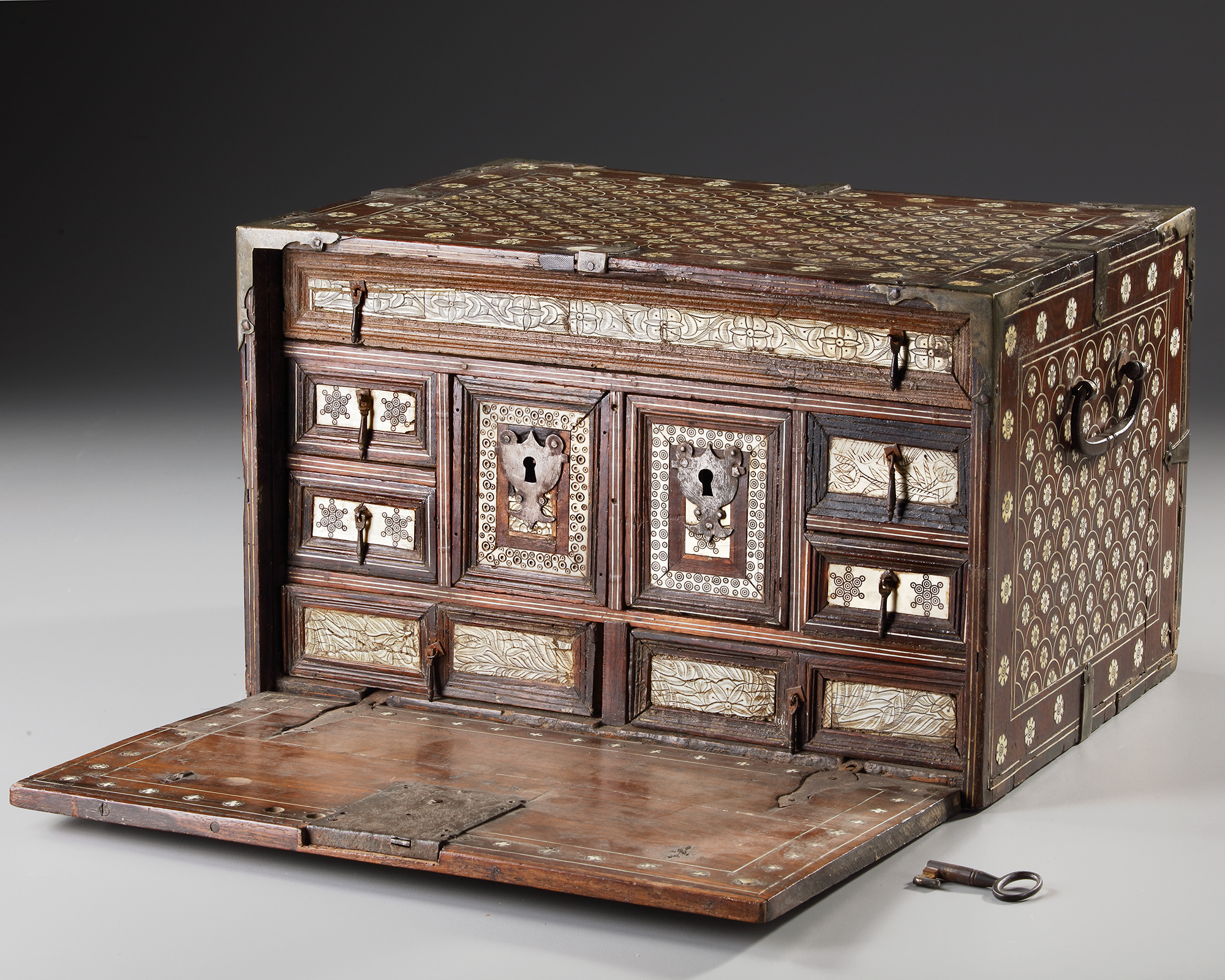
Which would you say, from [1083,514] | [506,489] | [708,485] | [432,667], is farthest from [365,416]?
[1083,514]

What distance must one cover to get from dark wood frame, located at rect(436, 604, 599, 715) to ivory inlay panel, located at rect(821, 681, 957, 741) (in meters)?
0.58

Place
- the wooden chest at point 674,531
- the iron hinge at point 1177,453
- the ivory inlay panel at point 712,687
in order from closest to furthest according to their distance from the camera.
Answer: the wooden chest at point 674,531
the ivory inlay panel at point 712,687
the iron hinge at point 1177,453

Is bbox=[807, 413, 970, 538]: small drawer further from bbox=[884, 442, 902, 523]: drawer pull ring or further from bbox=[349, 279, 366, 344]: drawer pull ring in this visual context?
bbox=[349, 279, 366, 344]: drawer pull ring

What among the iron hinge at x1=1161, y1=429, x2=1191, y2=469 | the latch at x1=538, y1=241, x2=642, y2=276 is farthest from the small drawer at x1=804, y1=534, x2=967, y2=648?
the iron hinge at x1=1161, y1=429, x2=1191, y2=469

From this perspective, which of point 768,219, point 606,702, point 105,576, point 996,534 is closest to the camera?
point 996,534

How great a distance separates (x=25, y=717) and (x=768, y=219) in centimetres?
218

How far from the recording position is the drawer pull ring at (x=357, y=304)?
6078 mm

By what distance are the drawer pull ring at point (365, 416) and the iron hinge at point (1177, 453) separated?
78.4 inches

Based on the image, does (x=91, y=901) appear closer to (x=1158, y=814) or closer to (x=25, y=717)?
(x=25, y=717)

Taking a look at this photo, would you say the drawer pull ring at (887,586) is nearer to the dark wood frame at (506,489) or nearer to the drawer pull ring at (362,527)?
the dark wood frame at (506,489)

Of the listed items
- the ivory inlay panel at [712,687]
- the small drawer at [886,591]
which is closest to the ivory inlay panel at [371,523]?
the ivory inlay panel at [712,687]

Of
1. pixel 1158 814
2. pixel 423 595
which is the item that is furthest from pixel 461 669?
pixel 1158 814

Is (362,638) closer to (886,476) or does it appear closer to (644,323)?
(644,323)

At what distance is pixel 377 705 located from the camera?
6.18m
